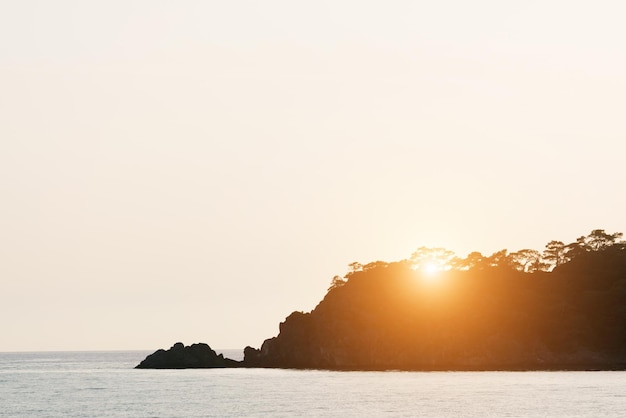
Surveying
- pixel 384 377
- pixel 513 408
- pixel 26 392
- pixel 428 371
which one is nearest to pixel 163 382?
pixel 26 392

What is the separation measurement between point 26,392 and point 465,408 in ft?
250

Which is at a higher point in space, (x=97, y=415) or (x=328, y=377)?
(x=328, y=377)

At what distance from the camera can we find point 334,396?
448ft

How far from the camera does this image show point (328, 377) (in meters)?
182

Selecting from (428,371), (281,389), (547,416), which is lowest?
(547,416)

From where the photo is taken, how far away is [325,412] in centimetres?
11481

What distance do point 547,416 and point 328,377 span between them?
8041cm

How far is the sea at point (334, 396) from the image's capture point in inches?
4515

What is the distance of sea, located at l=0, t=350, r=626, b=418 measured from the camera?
376ft

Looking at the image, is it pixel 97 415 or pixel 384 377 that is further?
pixel 384 377

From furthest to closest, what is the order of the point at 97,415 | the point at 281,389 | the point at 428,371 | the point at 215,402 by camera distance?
the point at 428,371 → the point at 281,389 → the point at 215,402 → the point at 97,415

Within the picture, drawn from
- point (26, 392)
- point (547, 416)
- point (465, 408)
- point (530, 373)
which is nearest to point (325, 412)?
point (465, 408)

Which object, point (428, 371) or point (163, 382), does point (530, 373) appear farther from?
point (163, 382)

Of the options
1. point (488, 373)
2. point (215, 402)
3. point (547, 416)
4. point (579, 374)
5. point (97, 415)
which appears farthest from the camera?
point (488, 373)
